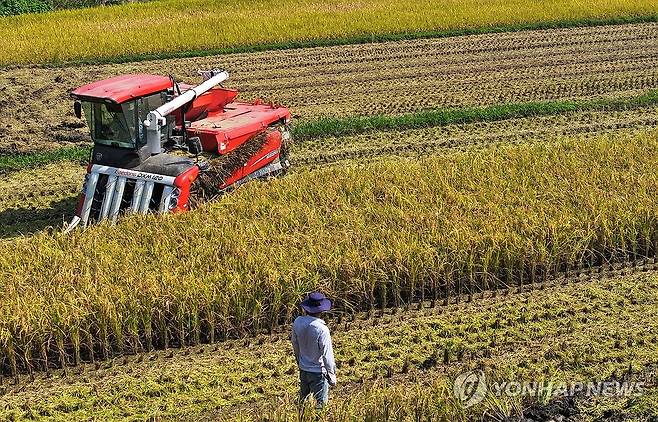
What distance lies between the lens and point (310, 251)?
10719 mm

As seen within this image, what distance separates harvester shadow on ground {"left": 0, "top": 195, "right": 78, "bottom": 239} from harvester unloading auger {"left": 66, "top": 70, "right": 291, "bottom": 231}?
36.1 inches

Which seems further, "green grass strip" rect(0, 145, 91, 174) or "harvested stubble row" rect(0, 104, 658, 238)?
A: "green grass strip" rect(0, 145, 91, 174)

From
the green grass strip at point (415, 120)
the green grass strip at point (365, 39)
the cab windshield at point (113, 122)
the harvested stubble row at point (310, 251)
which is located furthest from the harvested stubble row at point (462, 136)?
the green grass strip at point (365, 39)

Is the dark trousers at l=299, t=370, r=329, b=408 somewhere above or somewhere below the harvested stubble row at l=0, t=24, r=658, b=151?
below

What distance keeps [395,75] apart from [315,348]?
49.1 feet

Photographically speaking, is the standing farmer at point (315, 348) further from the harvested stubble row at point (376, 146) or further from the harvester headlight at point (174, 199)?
the harvested stubble row at point (376, 146)

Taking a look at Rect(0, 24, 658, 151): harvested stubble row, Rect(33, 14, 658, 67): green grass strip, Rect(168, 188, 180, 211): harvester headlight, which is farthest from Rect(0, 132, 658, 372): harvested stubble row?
Rect(33, 14, 658, 67): green grass strip

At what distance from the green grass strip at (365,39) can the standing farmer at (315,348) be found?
1700 cm

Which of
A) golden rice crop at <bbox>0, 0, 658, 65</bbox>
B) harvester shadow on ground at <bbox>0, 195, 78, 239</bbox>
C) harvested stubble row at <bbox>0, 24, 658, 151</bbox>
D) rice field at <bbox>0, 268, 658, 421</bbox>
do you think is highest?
golden rice crop at <bbox>0, 0, 658, 65</bbox>

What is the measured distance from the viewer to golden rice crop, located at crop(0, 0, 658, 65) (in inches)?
959

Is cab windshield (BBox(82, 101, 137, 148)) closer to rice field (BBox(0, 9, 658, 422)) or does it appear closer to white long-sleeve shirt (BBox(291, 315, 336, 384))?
rice field (BBox(0, 9, 658, 422))

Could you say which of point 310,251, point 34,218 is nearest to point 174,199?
point 310,251

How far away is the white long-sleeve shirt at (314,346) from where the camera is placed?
7754 millimetres

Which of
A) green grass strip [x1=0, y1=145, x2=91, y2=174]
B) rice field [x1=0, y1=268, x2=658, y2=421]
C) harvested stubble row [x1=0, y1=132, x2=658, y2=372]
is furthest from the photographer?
green grass strip [x1=0, y1=145, x2=91, y2=174]
